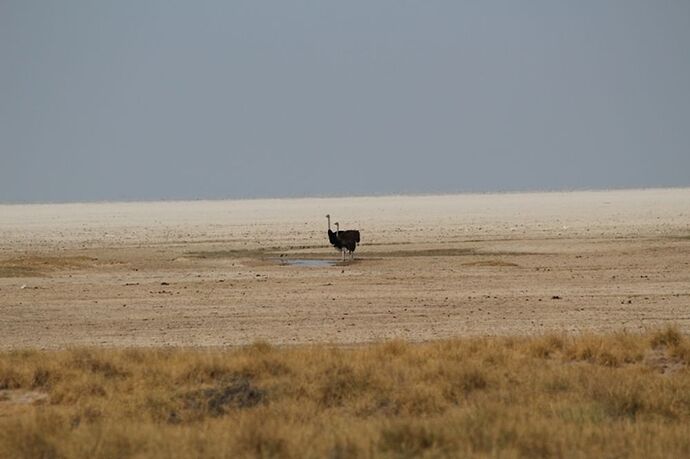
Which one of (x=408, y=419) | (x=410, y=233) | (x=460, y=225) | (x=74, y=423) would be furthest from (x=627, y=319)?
(x=460, y=225)

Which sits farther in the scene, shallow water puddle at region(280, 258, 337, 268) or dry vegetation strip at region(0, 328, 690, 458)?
shallow water puddle at region(280, 258, 337, 268)

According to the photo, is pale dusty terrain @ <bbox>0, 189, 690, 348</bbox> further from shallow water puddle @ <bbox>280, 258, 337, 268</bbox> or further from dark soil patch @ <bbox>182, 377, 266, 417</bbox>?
dark soil patch @ <bbox>182, 377, 266, 417</bbox>

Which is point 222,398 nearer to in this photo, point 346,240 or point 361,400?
point 361,400

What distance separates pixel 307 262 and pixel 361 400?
81.2 ft

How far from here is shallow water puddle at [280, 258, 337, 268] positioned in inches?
1437

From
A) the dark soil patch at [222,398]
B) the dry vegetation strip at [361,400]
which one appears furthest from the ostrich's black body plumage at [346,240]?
the dark soil patch at [222,398]

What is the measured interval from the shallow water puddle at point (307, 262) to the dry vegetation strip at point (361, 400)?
61.3 feet

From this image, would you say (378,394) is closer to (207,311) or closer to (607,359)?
(607,359)

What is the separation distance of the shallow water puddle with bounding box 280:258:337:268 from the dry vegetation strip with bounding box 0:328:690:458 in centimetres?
1868

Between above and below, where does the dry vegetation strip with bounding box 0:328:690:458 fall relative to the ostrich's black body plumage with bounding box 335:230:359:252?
below

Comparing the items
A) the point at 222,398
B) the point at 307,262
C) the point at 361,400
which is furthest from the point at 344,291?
the point at 361,400

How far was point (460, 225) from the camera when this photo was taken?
6606 centimetres

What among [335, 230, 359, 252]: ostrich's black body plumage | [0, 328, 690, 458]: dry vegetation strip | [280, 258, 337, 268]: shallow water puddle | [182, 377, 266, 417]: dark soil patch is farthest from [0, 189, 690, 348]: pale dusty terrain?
[182, 377, 266, 417]: dark soil patch

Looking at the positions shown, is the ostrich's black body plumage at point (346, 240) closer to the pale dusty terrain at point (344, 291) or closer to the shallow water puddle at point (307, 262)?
the shallow water puddle at point (307, 262)
